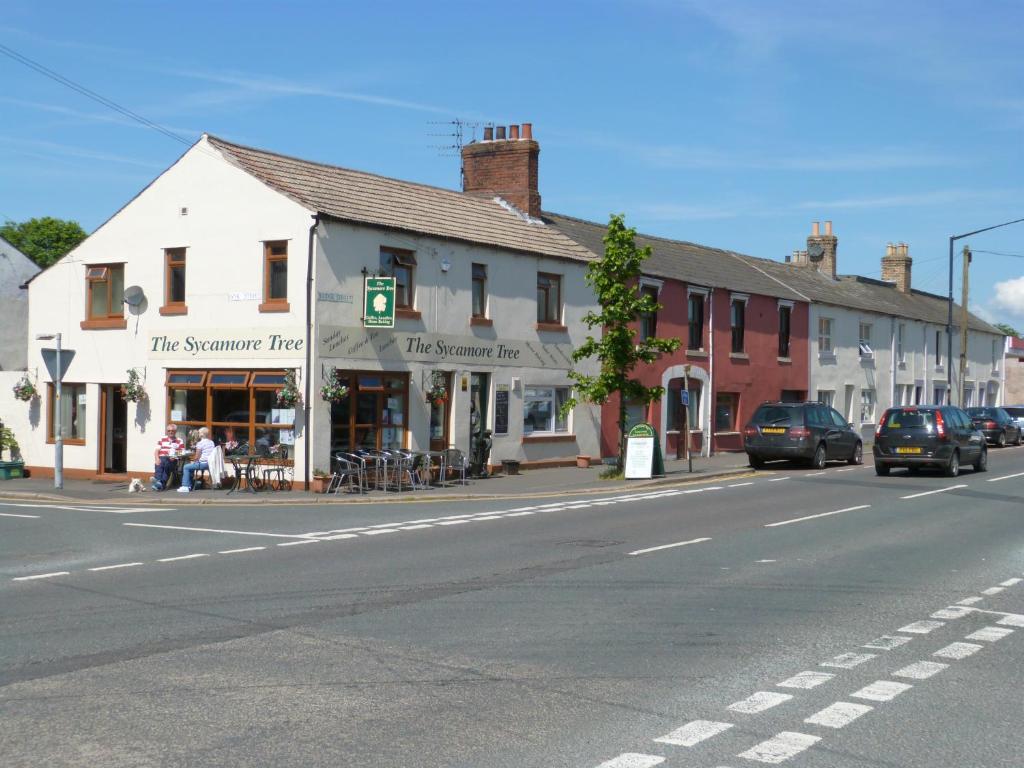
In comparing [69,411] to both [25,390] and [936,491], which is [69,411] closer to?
[25,390]

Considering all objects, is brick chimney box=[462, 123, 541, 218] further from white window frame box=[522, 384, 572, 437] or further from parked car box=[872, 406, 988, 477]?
parked car box=[872, 406, 988, 477]

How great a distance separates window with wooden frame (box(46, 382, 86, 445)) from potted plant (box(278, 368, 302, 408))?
313 inches

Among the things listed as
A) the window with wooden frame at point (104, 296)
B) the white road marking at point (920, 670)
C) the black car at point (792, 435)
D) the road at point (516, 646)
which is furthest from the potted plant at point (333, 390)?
the white road marking at point (920, 670)

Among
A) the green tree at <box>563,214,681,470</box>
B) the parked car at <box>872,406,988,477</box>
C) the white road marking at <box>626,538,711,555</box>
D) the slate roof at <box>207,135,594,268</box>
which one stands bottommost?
the white road marking at <box>626,538,711,555</box>

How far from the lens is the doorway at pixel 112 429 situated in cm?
2866

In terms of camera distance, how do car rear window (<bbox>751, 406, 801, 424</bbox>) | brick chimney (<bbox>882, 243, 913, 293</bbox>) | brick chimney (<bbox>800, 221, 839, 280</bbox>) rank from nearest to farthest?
car rear window (<bbox>751, 406, 801, 424</bbox>)
brick chimney (<bbox>800, 221, 839, 280</bbox>)
brick chimney (<bbox>882, 243, 913, 293</bbox>)

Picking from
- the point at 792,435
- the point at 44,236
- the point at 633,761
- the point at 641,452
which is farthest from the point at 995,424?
the point at 44,236

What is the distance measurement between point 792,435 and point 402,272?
1106 cm

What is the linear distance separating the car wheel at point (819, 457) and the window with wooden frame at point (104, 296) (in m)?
17.9

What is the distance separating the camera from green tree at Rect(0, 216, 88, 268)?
214 feet

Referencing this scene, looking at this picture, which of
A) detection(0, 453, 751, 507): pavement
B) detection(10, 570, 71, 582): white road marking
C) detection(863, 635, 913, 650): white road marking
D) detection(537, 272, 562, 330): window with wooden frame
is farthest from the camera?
detection(537, 272, 562, 330): window with wooden frame

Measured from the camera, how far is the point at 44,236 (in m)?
65.9

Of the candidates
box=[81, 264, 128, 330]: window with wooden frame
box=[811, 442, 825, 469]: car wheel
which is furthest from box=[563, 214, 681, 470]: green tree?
box=[81, 264, 128, 330]: window with wooden frame

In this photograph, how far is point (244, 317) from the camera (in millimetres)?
25641
